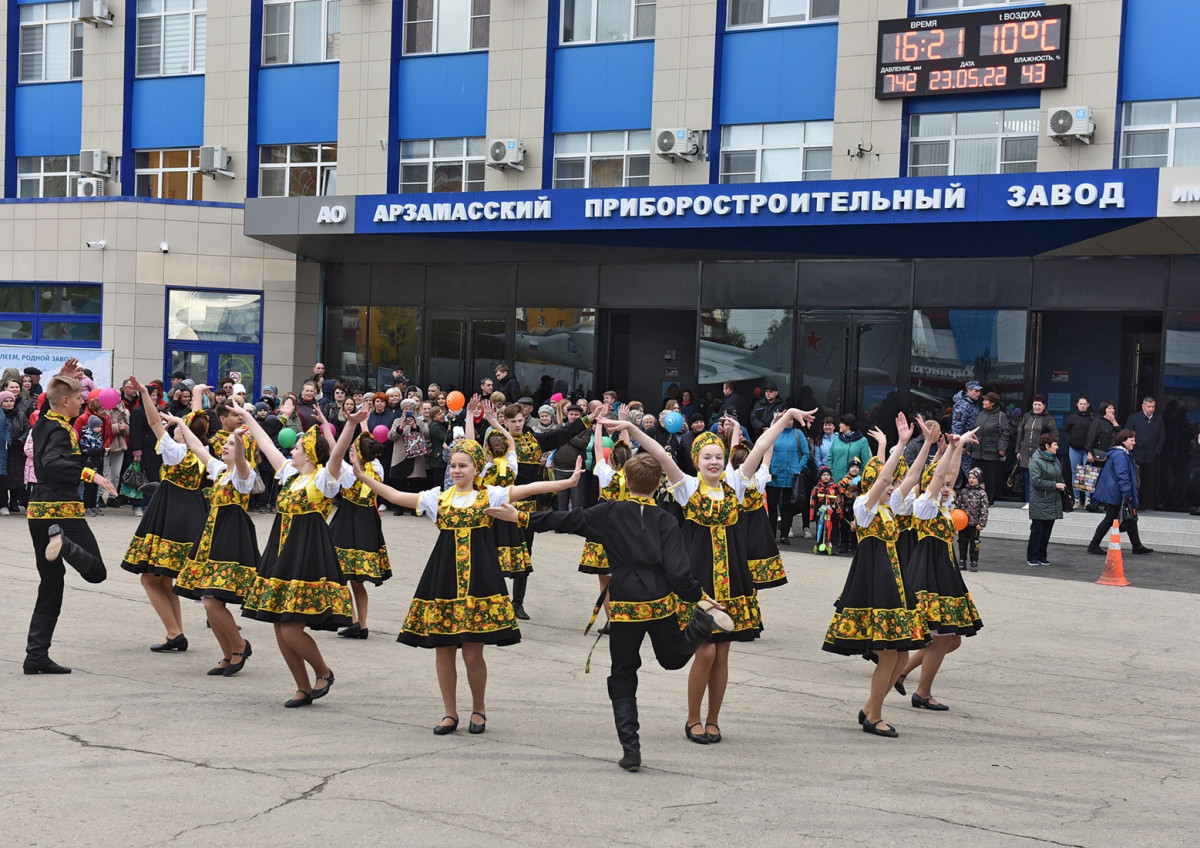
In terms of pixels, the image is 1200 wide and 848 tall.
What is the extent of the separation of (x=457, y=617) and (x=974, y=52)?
694 inches

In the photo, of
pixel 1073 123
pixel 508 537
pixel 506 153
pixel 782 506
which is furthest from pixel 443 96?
pixel 508 537

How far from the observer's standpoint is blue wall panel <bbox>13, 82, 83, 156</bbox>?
2914cm

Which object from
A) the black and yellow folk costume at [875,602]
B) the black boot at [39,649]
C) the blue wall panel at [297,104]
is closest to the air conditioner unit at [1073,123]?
the blue wall panel at [297,104]

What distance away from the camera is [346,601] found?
26.0ft

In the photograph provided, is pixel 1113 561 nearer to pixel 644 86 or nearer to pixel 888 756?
pixel 888 756

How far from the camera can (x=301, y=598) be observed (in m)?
7.74

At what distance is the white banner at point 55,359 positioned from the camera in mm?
25156

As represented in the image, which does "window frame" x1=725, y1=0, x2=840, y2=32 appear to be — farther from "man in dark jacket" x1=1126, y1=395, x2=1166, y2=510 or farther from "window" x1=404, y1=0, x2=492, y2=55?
"man in dark jacket" x1=1126, y1=395, x2=1166, y2=510

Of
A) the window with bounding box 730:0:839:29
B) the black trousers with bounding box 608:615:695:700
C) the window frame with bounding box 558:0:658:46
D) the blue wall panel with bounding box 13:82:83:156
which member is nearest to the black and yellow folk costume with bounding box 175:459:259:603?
the black trousers with bounding box 608:615:695:700

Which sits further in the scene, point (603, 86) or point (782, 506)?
point (603, 86)

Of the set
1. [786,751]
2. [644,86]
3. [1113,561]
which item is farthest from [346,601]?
[644,86]

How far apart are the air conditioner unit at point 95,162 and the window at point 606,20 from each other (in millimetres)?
11085

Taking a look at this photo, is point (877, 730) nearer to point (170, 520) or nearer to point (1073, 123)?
point (170, 520)

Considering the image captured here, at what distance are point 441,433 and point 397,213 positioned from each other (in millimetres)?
6003
